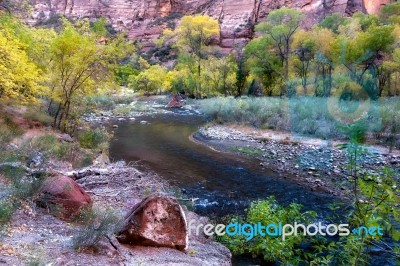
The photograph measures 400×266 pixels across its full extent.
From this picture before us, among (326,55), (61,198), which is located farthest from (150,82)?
(61,198)

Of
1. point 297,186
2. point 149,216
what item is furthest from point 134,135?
point 149,216

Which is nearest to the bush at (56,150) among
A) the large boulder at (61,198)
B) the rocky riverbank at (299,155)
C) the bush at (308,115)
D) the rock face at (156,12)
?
the large boulder at (61,198)

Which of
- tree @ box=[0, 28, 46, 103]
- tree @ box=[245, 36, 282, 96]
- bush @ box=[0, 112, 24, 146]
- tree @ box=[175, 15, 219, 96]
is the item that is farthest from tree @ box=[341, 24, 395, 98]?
bush @ box=[0, 112, 24, 146]

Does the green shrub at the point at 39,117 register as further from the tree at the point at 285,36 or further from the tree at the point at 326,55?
the tree at the point at 285,36

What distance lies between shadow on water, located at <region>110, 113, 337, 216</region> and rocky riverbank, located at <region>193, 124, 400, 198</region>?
55 cm

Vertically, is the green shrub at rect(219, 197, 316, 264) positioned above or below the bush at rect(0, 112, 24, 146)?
below

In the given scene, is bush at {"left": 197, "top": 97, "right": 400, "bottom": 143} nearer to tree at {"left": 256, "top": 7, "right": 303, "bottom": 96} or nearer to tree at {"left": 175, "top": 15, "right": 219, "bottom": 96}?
tree at {"left": 256, "top": 7, "right": 303, "bottom": 96}

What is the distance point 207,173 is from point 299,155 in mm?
4325

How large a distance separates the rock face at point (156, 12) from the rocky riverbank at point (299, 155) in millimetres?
39744

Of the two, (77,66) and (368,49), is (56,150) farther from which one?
(368,49)

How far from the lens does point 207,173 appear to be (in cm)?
1170

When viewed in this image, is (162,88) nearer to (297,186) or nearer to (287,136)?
(287,136)

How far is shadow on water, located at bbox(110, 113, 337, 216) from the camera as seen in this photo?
8945mm

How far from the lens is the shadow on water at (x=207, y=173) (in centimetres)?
895
